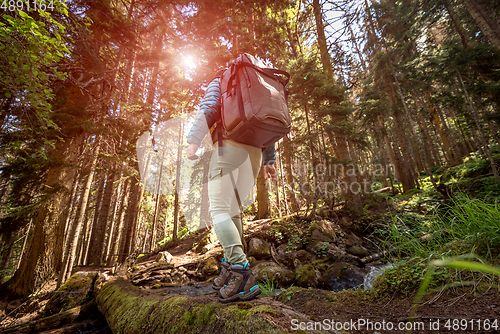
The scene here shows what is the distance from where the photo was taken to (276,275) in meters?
4.50

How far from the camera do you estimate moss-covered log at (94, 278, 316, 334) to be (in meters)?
1.21

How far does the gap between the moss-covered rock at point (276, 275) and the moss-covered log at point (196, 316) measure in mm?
2735

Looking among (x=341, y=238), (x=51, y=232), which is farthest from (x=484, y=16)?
(x=51, y=232)

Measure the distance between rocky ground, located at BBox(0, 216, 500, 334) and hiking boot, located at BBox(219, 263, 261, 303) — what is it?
0.29ft

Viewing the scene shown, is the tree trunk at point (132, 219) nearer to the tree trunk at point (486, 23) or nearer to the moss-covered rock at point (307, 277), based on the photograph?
the moss-covered rock at point (307, 277)

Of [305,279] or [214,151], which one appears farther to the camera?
[305,279]

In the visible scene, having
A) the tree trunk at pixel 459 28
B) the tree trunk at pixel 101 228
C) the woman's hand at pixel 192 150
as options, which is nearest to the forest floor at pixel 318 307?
the woman's hand at pixel 192 150

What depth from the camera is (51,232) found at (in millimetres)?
5867

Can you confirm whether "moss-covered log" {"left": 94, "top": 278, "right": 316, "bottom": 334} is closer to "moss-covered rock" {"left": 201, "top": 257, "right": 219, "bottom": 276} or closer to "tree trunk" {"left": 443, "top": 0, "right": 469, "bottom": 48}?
"moss-covered rock" {"left": 201, "top": 257, "right": 219, "bottom": 276}

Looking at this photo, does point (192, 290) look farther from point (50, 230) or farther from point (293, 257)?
point (50, 230)

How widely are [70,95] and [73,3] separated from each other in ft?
9.10

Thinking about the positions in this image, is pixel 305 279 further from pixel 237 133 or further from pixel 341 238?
pixel 237 133

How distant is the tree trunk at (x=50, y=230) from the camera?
5375mm

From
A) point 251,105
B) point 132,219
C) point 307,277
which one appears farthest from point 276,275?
point 132,219
